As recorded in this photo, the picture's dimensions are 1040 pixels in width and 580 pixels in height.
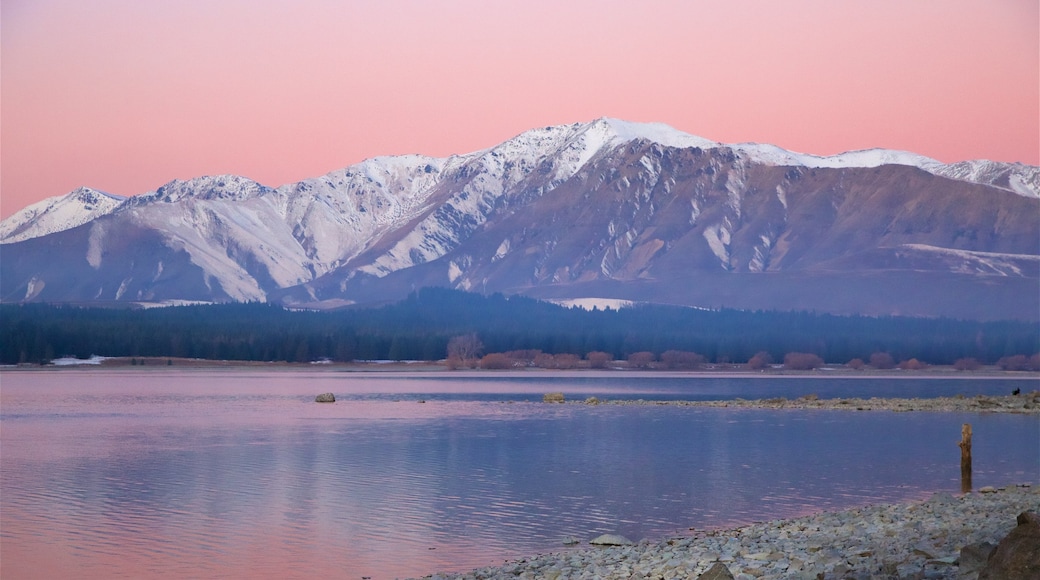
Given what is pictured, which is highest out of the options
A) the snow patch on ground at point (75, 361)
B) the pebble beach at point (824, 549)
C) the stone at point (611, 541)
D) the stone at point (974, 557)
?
the snow patch on ground at point (75, 361)

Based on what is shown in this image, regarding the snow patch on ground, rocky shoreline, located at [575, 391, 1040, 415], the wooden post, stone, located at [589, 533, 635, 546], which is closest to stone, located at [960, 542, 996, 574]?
stone, located at [589, 533, 635, 546]

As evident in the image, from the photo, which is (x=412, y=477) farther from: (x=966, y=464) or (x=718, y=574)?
(x=718, y=574)

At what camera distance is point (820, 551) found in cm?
2339

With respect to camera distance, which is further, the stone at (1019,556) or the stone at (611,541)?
the stone at (611,541)

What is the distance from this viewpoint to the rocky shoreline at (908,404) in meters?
80.3

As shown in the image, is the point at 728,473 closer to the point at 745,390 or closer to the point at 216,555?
the point at 216,555

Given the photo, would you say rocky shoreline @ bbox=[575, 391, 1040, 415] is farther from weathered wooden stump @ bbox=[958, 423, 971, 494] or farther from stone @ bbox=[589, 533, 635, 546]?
stone @ bbox=[589, 533, 635, 546]

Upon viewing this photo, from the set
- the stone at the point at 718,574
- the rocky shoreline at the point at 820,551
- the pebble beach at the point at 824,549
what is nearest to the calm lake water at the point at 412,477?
the pebble beach at the point at 824,549

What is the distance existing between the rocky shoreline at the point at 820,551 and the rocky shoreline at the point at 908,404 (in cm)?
5189

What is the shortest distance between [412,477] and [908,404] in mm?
53635

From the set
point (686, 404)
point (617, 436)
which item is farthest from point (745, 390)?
point (617, 436)

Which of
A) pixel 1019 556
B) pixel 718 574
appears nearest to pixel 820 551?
pixel 718 574

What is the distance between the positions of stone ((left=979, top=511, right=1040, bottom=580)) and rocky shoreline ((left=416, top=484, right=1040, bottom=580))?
36.1 inches

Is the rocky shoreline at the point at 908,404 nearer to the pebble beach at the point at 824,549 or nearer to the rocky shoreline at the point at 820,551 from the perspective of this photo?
the pebble beach at the point at 824,549
